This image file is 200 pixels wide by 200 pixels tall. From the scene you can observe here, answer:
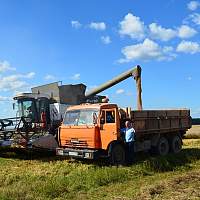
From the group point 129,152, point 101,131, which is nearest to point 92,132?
point 101,131

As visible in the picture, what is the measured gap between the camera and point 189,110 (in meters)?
21.6

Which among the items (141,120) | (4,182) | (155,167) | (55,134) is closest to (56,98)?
(55,134)

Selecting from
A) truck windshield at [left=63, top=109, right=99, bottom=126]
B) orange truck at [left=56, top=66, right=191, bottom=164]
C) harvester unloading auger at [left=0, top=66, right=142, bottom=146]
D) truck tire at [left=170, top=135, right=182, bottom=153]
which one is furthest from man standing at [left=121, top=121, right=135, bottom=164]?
truck tire at [left=170, top=135, right=182, bottom=153]

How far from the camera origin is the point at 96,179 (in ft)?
41.4

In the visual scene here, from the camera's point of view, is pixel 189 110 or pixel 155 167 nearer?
pixel 155 167

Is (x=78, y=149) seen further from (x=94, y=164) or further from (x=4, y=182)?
(x=4, y=182)

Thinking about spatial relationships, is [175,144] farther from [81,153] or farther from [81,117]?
[81,153]

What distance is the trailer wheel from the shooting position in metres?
18.6

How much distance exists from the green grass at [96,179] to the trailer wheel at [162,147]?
2.96 ft

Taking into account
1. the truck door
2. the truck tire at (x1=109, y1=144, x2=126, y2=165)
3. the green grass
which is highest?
the truck door

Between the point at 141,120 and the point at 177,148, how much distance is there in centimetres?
390

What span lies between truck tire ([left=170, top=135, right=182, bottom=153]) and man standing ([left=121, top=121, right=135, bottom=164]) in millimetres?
4216

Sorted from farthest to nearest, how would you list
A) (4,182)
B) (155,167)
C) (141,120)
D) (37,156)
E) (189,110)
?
(189,110), (37,156), (141,120), (155,167), (4,182)

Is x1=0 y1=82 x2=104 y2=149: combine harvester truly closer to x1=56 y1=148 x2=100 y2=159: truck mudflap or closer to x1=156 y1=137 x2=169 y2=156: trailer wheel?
x1=56 y1=148 x2=100 y2=159: truck mudflap
